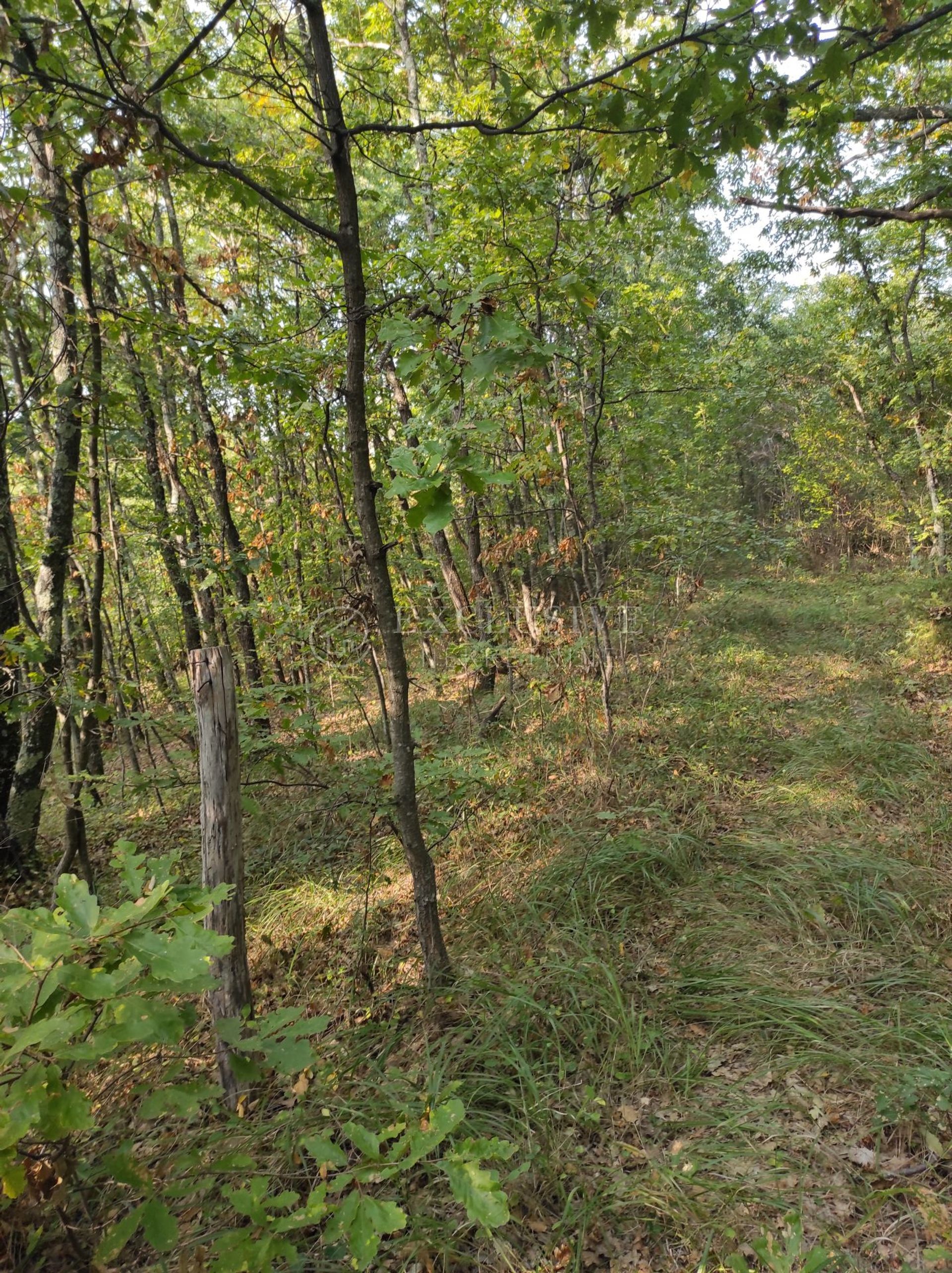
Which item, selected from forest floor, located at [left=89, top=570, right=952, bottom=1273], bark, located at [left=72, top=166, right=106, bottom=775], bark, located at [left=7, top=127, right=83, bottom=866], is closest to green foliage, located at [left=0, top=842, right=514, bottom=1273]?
forest floor, located at [left=89, top=570, right=952, bottom=1273]

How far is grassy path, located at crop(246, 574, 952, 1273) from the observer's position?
6.46 ft

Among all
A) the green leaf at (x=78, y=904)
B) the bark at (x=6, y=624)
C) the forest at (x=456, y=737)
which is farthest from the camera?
the bark at (x=6, y=624)

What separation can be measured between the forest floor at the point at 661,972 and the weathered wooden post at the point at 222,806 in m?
0.50

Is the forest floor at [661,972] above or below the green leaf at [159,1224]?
below

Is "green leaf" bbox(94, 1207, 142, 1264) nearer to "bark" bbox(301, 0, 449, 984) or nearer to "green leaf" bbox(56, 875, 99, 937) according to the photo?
"green leaf" bbox(56, 875, 99, 937)

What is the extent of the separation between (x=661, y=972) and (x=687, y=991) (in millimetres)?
156

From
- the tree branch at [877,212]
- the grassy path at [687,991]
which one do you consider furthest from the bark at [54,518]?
the tree branch at [877,212]

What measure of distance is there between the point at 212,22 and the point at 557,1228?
376cm

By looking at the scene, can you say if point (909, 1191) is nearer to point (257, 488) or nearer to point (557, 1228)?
point (557, 1228)

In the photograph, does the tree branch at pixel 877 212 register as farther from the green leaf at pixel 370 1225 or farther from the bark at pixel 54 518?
the green leaf at pixel 370 1225

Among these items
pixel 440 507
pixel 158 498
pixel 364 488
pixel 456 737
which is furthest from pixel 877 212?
pixel 158 498

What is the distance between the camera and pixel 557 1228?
1978 mm

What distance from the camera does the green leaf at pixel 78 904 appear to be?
48.6 inches

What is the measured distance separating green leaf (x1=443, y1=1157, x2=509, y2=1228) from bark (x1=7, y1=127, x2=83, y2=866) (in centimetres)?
362
